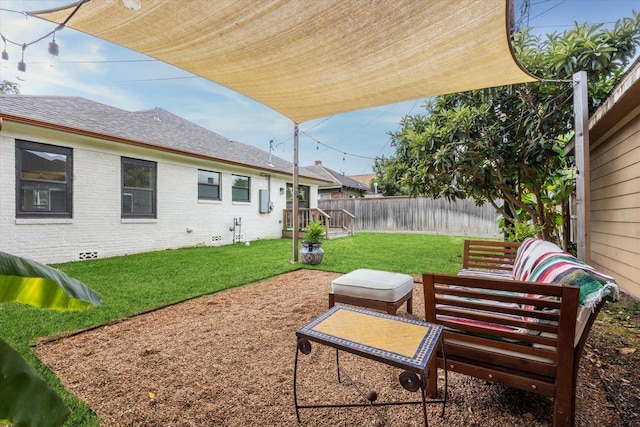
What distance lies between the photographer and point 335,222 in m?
13.5

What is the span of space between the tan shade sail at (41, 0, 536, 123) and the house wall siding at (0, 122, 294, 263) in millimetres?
4669

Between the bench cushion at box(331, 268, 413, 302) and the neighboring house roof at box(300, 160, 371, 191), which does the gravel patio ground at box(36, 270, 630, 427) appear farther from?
the neighboring house roof at box(300, 160, 371, 191)

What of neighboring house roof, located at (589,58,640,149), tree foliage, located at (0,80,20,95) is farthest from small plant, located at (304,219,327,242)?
tree foliage, located at (0,80,20,95)

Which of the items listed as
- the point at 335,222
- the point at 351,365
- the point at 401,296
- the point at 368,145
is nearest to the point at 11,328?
the point at 351,365

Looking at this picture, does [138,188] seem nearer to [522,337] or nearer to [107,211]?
[107,211]

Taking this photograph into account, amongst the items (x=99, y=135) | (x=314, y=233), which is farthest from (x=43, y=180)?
(x=314, y=233)

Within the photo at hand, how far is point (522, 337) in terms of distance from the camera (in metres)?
1.54

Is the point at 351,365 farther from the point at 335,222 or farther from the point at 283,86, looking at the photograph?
the point at 335,222

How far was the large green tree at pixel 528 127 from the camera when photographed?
13.4ft

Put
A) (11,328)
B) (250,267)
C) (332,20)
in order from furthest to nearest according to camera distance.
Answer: (250,267) < (11,328) < (332,20)

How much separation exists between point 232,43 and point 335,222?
35.7ft

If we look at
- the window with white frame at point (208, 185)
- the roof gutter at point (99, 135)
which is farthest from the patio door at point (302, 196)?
the roof gutter at point (99, 135)

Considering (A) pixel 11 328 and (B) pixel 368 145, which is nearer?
(A) pixel 11 328

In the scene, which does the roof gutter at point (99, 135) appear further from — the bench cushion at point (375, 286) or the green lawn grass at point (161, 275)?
the bench cushion at point (375, 286)
